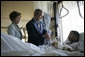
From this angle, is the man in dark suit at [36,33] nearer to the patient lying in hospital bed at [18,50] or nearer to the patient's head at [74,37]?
the patient's head at [74,37]

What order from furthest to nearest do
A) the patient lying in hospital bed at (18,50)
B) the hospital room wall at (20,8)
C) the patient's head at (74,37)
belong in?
the hospital room wall at (20,8) → the patient's head at (74,37) → the patient lying in hospital bed at (18,50)

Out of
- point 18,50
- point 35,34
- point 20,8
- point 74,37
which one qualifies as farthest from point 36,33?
point 20,8

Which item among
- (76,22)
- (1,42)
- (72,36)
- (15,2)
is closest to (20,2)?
(15,2)

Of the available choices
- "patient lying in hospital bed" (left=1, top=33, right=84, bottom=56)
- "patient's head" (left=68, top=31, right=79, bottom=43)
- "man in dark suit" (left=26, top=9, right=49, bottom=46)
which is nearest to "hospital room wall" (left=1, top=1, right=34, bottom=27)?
"man in dark suit" (left=26, top=9, right=49, bottom=46)

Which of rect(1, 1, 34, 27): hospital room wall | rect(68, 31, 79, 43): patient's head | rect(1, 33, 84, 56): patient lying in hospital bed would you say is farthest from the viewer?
rect(1, 1, 34, 27): hospital room wall

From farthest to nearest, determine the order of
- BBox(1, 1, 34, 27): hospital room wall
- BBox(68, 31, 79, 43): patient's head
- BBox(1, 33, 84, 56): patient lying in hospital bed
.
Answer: BBox(1, 1, 34, 27): hospital room wall, BBox(68, 31, 79, 43): patient's head, BBox(1, 33, 84, 56): patient lying in hospital bed

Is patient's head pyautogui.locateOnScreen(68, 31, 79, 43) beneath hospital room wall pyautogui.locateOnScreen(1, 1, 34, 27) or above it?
beneath

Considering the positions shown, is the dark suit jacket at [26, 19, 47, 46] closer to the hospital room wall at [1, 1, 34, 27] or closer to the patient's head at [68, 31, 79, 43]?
the patient's head at [68, 31, 79, 43]

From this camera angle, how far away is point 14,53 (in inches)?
59.6

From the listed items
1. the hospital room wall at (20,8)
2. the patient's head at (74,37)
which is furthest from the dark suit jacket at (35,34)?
the hospital room wall at (20,8)

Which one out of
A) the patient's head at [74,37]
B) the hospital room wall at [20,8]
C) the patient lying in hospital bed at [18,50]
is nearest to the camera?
the patient lying in hospital bed at [18,50]

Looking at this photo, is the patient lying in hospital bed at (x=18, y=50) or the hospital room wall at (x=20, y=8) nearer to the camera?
the patient lying in hospital bed at (x=18, y=50)

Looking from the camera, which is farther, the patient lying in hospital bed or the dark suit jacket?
the dark suit jacket

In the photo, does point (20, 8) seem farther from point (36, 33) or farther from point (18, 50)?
point (18, 50)
